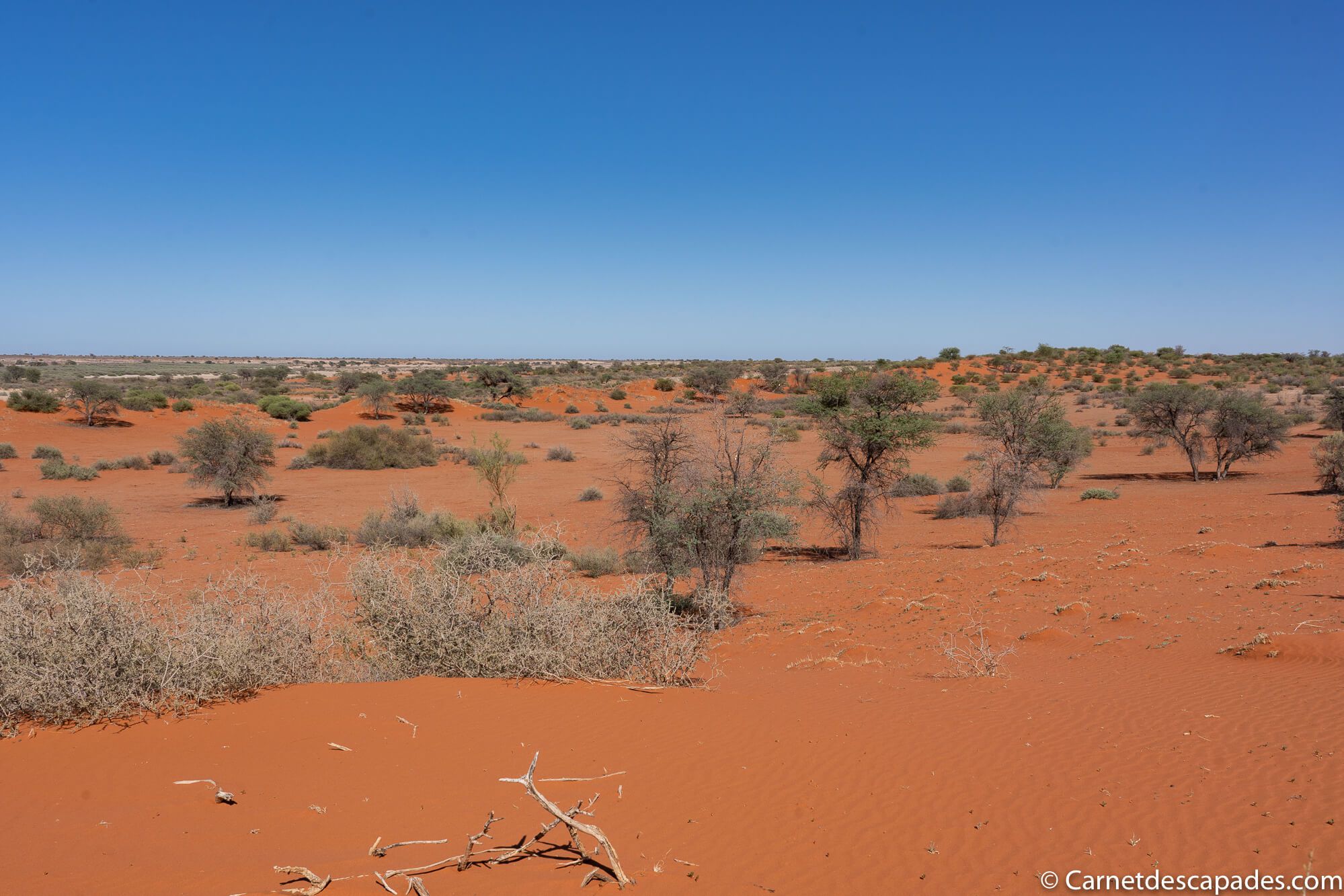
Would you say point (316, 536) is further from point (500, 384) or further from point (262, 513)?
point (500, 384)

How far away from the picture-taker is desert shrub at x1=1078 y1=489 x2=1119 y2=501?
72.8 feet

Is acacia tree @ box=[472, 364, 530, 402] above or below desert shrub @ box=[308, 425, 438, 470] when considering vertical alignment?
above

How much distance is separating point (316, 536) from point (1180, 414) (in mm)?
29070

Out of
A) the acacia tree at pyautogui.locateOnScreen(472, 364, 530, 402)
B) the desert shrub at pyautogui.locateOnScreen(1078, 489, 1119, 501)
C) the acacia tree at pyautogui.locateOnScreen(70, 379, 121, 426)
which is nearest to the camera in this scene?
the desert shrub at pyautogui.locateOnScreen(1078, 489, 1119, 501)

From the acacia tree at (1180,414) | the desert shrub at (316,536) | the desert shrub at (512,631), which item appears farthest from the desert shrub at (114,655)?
the acacia tree at (1180,414)

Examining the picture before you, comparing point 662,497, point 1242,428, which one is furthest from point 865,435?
point 1242,428

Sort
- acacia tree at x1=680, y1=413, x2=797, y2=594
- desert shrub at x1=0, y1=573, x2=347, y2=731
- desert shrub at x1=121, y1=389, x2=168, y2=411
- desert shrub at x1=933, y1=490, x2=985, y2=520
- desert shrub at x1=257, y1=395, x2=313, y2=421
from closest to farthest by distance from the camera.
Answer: desert shrub at x1=0, y1=573, x2=347, y2=731 → acacia tree at x1=680, y1=413, x2=797, y2=594 → desert shrub at x1=933, y1=490, x2=985, y2=520 → desert shrub at x1=121, y1=389, x2=168, y2=411 → desert shrub at x1=257, y1=395, x2=313, y2=421

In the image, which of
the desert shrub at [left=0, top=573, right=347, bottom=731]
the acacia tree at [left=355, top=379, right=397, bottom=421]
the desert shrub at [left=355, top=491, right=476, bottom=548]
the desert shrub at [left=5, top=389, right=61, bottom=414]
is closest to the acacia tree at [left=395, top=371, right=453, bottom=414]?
the acacia tree at [left=355, top=379, right=397, bottom=421]

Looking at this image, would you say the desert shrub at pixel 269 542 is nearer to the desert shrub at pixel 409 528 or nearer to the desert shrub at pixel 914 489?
the desert shrub at pixel 409 528

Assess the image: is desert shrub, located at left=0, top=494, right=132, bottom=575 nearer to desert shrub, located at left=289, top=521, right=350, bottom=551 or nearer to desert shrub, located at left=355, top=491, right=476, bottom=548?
desert shrub, located at left=289, top=521, right=350, bottom=551

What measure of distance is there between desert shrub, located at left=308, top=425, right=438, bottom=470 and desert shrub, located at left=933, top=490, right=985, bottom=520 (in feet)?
71.3

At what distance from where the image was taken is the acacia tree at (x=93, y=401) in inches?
1517

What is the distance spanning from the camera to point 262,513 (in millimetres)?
19562

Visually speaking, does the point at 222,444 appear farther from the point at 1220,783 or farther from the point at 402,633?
the point at 1220,783
